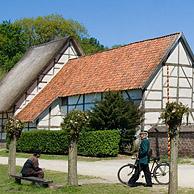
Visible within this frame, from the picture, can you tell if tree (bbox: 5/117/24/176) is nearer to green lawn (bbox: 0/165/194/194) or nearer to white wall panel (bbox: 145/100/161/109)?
green lawn (bbox: 0/165/194/194)

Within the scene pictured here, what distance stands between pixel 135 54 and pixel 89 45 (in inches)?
2179

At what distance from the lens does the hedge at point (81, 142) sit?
1200 inches

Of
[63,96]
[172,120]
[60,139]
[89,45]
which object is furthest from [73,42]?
[89,45]

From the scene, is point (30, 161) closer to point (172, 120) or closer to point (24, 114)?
point (172, 120)

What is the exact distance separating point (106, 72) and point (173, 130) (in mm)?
26262

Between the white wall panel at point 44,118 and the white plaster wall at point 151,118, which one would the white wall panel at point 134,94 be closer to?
the white plaster wall at point 151,118

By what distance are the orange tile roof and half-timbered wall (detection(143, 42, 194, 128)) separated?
0.92 m

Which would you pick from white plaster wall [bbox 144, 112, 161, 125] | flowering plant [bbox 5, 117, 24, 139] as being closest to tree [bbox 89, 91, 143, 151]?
white plaster wall [bbox 144, 112, 161, 125]

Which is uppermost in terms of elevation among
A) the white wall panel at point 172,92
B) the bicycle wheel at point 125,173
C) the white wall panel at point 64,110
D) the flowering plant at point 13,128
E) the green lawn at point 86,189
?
the white wall panel at point 172,92

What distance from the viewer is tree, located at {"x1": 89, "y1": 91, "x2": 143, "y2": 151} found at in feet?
104

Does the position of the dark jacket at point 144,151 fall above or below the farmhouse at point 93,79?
below

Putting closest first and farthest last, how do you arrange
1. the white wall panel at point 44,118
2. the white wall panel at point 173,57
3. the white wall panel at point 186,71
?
the white wall panel at point 173,57
the white wall panel at point 186,71
the white wall panel at point 44,118

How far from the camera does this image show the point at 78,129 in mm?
15703

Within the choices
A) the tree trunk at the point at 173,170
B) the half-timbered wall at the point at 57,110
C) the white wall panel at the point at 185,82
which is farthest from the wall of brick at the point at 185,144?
the tree trunk at the point at 173,170
